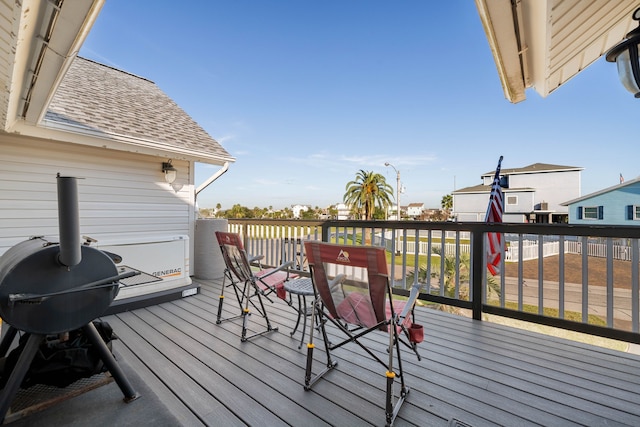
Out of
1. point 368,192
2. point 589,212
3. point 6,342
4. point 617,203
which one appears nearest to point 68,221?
point 6,342

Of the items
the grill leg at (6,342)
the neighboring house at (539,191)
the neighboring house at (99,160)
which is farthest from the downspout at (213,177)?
the neighboring house at (539,191)

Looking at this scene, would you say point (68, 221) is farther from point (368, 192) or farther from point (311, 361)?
point (368, 192)

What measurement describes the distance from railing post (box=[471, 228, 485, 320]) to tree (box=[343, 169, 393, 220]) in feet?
69.1

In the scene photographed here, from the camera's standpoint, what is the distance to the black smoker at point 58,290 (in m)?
1.59

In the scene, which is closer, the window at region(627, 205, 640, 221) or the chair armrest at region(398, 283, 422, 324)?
the chair armrest at region(398, 283, 422, 324)

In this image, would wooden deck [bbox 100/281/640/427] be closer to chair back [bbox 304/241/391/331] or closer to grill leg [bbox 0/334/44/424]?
chair back [bbox 304/241/391/331]

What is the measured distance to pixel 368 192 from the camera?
24422 millimetres

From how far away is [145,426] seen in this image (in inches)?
64.6

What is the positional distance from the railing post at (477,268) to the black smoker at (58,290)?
3424 mm

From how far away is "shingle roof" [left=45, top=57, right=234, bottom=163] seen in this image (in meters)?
3.91

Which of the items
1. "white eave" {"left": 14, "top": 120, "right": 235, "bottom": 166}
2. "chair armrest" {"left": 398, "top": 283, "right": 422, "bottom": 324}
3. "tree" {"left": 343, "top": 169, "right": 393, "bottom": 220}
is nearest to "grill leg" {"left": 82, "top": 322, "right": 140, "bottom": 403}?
"chair armrest" {"left": 398, "top": 283, "right": 422, "bottom": 324}

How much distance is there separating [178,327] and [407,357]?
2.44 meters

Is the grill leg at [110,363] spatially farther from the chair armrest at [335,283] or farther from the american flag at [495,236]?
the american flag at [495,236]

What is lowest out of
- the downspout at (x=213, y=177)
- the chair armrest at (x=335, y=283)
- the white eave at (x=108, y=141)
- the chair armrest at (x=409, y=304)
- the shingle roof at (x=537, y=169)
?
the chair armrest at (x=409, y=304)
